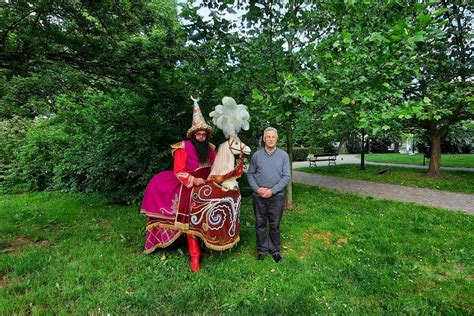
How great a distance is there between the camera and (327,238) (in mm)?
5180

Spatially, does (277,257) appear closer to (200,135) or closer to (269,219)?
(269,219)

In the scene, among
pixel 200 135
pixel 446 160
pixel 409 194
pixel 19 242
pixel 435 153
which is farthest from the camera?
pixel 446 160

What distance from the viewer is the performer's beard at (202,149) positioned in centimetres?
406

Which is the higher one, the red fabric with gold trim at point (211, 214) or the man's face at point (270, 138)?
the man's face at point (270, 138)

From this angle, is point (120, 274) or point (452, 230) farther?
point (452, 230)

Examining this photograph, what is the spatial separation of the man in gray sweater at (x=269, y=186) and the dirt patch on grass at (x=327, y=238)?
112cm

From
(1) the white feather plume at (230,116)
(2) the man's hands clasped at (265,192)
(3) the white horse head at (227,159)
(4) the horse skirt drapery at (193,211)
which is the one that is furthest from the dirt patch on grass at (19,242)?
(2) the man's hands clasped at (265,192)

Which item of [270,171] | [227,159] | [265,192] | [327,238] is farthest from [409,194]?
[227,159]

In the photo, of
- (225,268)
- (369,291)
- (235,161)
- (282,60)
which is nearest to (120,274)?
(225,268)

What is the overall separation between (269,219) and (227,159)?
111 cm

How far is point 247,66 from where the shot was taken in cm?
508

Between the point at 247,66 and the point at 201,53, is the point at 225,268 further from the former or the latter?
the point at 201,53

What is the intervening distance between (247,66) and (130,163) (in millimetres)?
4380

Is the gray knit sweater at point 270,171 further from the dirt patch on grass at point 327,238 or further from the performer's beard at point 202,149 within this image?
the dirt patch on grass at point 327,238
